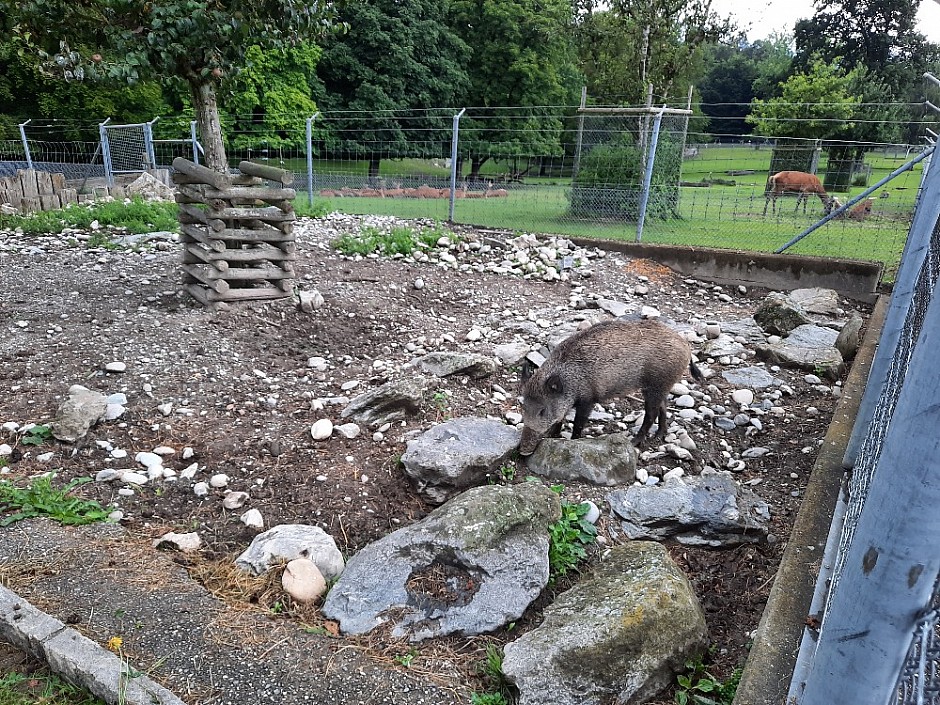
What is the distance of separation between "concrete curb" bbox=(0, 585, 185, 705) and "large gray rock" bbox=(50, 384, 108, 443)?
5.56ft

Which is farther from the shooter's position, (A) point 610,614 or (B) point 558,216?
(B) point 558,216

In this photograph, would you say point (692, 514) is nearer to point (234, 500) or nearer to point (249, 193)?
point (234, 500)

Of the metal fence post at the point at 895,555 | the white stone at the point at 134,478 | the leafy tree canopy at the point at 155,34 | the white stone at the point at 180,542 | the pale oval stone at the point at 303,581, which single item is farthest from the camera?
the leafy tree canopy at the point at 155,34

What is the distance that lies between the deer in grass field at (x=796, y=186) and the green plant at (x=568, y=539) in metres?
9.94

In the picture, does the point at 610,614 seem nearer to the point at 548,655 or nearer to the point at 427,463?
the point at 548,655

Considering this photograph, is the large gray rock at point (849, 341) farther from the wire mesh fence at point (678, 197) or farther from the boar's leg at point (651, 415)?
the wire mesh fence at point (678, 197)

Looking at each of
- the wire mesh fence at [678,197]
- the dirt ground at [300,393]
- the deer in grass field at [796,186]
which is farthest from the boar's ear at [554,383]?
the deer in grass field at [796,186]

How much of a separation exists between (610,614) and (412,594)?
3.00ft

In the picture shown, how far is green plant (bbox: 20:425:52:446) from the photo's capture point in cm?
406

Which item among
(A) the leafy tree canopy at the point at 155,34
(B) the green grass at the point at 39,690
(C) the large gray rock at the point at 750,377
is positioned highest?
(A) the leafy tree canopy at the point at 155,34

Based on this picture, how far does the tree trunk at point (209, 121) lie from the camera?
595cm

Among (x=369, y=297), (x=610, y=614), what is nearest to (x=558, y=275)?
(x=369, y=297)

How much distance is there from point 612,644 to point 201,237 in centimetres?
561

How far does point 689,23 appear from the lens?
51.3ft
